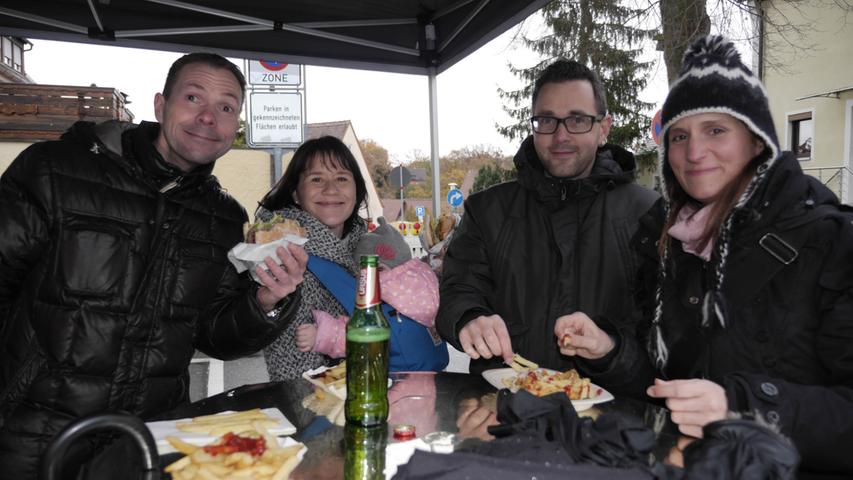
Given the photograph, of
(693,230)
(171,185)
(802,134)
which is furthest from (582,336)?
(802,134)

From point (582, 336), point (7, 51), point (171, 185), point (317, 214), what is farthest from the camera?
point (7, 51)

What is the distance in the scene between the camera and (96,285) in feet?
7.39

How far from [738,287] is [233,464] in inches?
62.4

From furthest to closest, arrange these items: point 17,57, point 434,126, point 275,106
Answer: point 17,57 → point 275,106 → point 434,126

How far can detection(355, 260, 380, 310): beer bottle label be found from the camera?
174cm

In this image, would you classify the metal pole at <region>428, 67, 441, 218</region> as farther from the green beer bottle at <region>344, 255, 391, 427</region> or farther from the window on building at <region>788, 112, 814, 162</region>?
the window on building at <region>788, 112, 814, 162</region>

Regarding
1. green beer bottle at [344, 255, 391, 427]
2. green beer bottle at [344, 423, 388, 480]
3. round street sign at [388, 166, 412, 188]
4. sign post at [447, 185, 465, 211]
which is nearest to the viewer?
green beer bottle at [344, 423, 388, 480]

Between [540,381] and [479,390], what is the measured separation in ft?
1.05

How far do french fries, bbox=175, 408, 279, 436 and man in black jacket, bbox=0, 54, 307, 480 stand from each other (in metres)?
0.47

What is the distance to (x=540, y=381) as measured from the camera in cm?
210

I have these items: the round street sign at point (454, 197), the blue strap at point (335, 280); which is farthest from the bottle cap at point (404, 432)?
the round street sign at point (454, 197)

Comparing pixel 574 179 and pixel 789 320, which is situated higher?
pixel 574 179

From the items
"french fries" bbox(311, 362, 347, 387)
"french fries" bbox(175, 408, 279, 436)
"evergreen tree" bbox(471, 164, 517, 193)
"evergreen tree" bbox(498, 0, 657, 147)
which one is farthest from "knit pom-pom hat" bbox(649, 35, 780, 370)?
"evergreen tree" bbox(471, 164, 517, 193)

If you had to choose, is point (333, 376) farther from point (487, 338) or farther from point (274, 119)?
point (274, 119)
